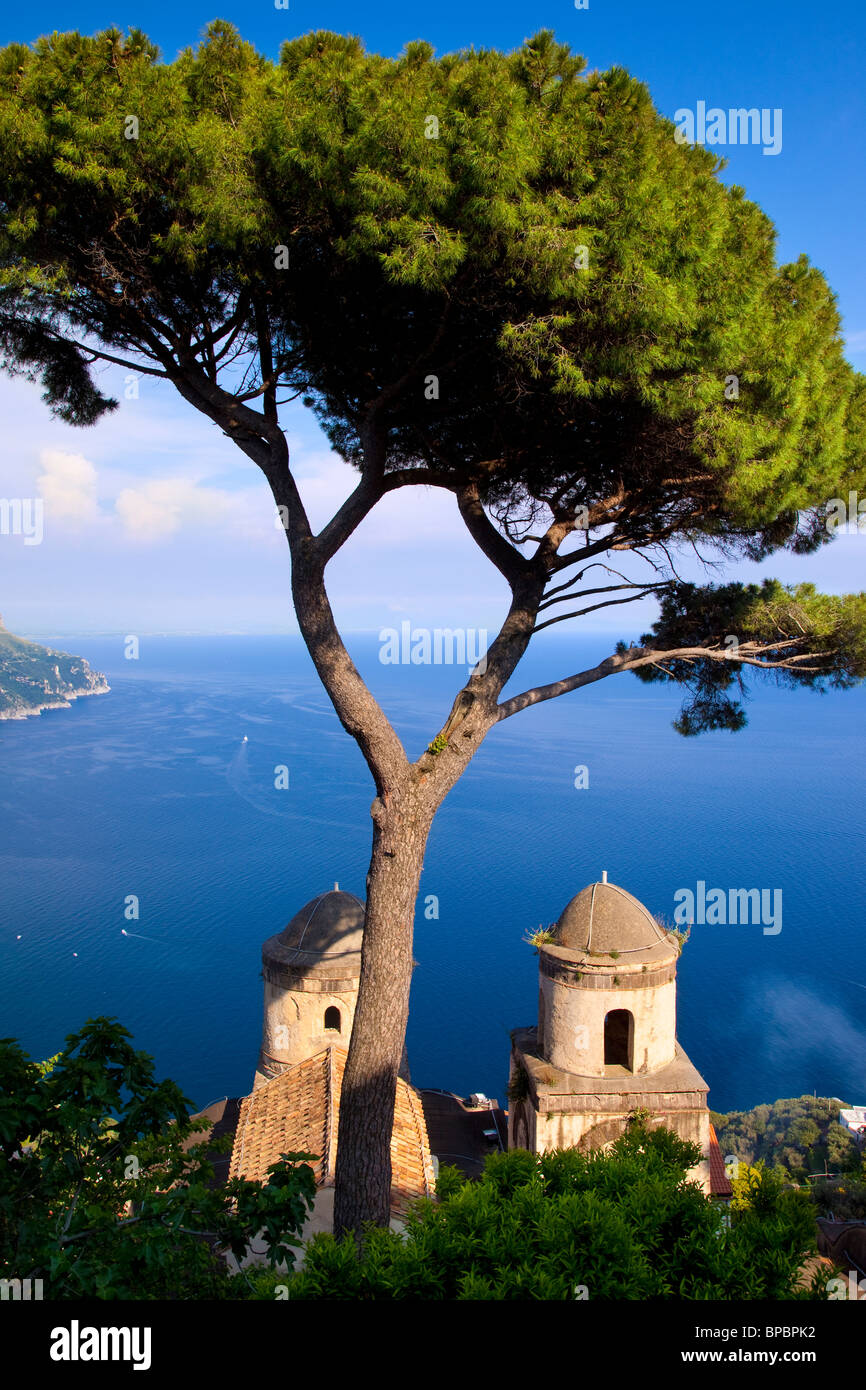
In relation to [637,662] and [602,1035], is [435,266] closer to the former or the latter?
[637,662]

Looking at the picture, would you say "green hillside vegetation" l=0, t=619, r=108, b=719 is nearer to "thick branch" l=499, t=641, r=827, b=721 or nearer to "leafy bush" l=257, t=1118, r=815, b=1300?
"thick branch" l=499, t=641, r=827, b=721

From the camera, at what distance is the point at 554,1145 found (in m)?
8.62

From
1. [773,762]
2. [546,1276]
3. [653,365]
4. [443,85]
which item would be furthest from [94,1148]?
[773,762]

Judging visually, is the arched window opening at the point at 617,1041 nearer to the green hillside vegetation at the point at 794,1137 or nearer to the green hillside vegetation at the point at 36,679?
the green hillside vegetation at the point at 794,1137

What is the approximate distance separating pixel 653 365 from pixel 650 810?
1952 inches

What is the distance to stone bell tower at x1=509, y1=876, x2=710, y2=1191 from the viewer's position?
343 inches

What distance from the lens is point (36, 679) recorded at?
93.6m

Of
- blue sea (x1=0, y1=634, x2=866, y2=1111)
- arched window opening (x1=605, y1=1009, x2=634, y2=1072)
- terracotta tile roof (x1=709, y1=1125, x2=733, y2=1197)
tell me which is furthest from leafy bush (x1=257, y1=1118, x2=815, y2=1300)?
blue sea (x1=0, y1=634, x2=866, y2=1111)

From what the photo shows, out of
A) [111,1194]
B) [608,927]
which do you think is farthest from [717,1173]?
[111,1194]

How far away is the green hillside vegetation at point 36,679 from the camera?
8619 cm

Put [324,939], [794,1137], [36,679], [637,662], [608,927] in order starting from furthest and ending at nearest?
[36,679] < [794,1137] < [324,939] < [608,927] < [637,662]

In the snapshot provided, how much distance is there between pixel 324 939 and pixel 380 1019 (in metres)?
5.13

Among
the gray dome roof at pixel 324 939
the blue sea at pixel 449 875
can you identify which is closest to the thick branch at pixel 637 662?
the gray dome roof at pixel 324 939
